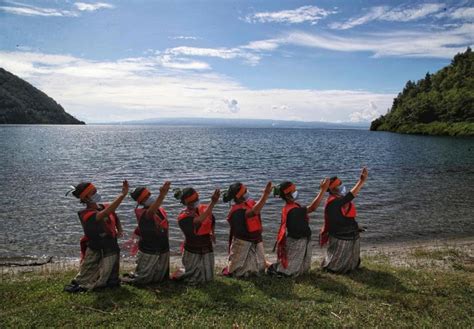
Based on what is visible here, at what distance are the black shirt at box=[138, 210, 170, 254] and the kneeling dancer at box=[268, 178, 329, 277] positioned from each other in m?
3.00

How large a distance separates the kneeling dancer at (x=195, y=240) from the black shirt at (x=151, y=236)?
0.52 meters

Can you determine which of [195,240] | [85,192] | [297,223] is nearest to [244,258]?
[195,240]

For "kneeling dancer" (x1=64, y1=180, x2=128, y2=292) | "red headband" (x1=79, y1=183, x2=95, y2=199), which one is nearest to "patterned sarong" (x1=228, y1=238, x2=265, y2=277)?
"kneeling dancer" (x1=64, y1=180, x2=128, y2=292)

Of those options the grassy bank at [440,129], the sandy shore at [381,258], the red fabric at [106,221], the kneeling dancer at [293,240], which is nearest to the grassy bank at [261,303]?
the kneeling dancer at [293,240]

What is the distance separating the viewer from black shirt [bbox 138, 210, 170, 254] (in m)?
9.73

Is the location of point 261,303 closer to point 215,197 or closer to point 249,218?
point 249,218

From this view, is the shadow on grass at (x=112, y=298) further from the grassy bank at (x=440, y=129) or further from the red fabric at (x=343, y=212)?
the grassy bank at (x=440, y=129)

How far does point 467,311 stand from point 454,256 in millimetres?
6896

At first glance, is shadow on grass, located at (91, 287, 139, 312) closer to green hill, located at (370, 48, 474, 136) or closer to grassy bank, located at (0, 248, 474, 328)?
grassy bank, located at (0, 248, 474, 328)

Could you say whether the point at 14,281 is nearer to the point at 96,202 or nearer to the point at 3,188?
the point at 96,202

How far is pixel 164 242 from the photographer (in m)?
10.0

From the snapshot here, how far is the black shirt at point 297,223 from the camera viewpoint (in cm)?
1072

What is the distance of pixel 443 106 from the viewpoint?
147625 mm

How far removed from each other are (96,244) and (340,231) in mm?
6316
